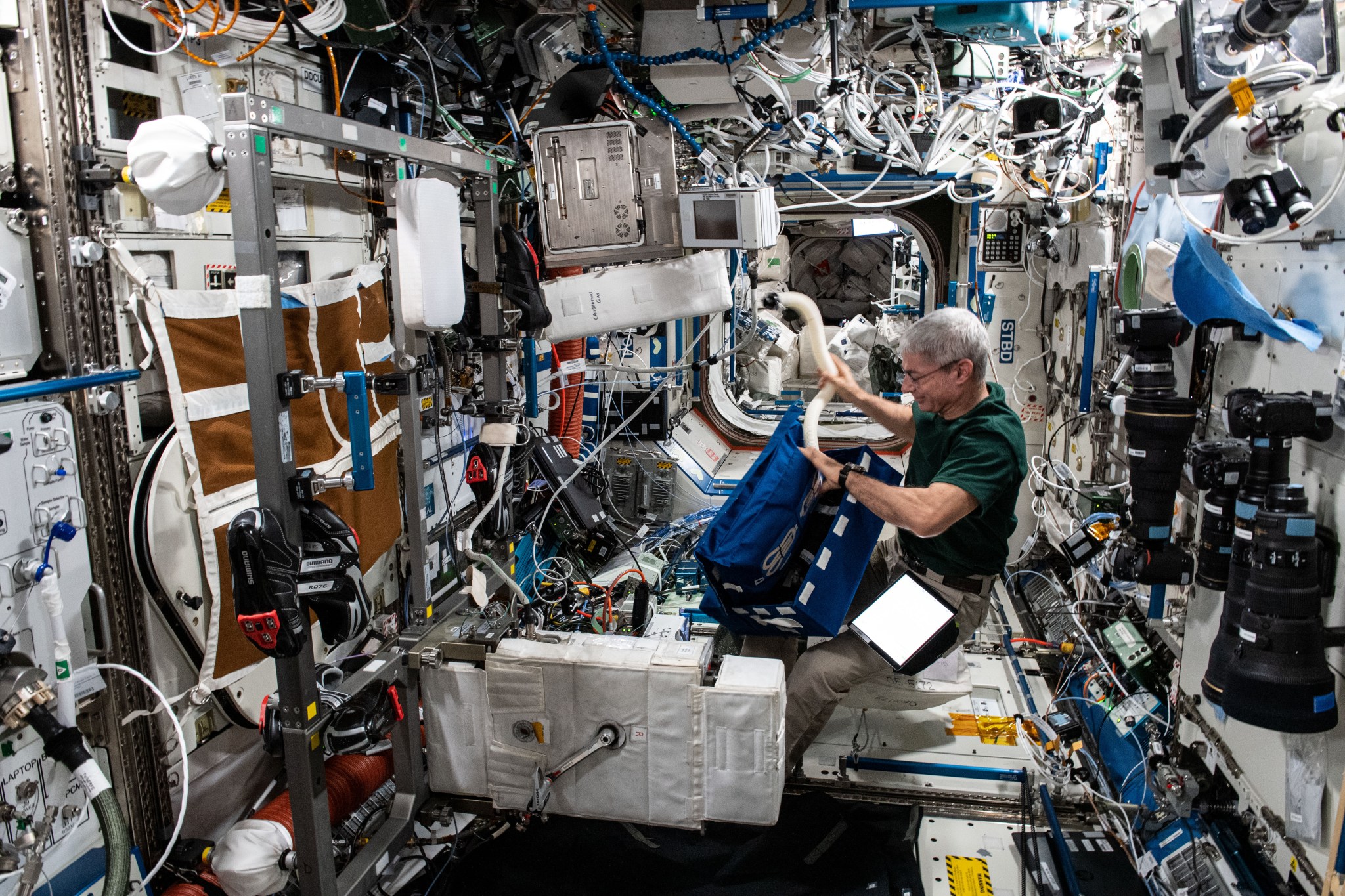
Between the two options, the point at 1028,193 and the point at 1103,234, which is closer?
the point at 1103,234

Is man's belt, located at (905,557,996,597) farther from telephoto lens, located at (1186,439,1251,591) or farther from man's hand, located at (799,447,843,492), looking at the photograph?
telephoto lens, located at (1186,439,1251,591)

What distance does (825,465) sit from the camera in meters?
3.16

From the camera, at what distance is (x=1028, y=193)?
4828mm

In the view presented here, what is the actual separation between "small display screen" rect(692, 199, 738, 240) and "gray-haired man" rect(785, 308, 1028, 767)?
1018 millimetres

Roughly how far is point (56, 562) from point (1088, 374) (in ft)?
14.1

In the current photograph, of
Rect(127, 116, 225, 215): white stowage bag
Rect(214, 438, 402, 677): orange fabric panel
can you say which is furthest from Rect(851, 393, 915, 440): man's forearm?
Rect(127, 116, 225, 215): white stowage bag

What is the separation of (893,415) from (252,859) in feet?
8.84

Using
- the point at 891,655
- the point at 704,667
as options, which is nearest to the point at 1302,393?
the point at 891,655

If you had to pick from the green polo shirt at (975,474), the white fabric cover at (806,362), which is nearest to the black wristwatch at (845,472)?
the green polo shirt at (975,474)

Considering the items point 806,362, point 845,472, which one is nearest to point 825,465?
point 845,472

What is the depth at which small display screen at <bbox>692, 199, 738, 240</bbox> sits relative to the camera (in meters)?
3.94

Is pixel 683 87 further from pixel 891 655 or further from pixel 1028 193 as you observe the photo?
pixel 891 655

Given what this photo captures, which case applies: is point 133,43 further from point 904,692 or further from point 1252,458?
point 904,692

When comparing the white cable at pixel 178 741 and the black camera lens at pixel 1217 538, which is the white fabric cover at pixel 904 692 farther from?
the white cable at pixel 178 741
